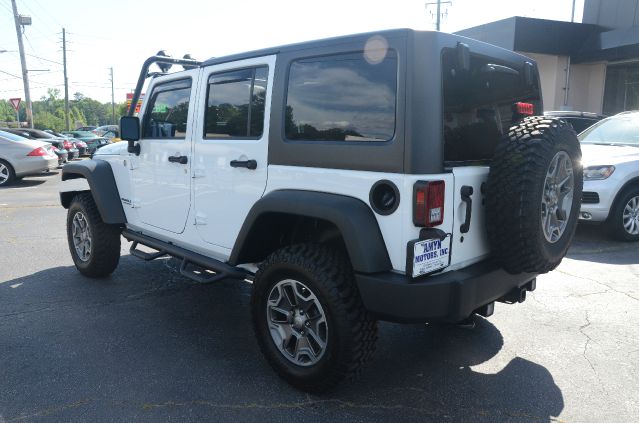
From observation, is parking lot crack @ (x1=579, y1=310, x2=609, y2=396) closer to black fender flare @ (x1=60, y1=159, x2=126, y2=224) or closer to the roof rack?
the roof rack

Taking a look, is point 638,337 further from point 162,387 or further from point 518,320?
point 162,387

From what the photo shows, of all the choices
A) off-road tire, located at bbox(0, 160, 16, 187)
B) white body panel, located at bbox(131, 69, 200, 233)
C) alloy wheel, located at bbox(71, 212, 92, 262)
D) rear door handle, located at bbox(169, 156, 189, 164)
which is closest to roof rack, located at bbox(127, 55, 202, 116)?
white body panel, located at bbox(131, 69, 200, 233)

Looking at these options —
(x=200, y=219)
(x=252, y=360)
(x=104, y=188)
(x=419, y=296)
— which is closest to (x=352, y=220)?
(x=419, y=296)

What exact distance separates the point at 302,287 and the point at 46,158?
13262 millimetres

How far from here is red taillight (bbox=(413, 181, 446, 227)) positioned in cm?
255

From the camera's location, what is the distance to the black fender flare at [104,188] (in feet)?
15.9

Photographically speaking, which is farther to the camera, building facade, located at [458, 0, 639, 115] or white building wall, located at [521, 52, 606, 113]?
white building wall, located at [521, 52, 606, 113]

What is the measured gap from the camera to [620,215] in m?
6.71

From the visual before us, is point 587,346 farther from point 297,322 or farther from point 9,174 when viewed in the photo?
point 9,174

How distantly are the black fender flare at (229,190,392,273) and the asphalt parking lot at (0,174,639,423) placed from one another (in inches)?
35.1

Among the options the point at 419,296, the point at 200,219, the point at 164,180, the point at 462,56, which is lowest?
the point at 419,296

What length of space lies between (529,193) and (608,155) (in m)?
5.13

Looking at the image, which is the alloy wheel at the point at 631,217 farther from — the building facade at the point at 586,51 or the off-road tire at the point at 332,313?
the building facade at the point at 586,51

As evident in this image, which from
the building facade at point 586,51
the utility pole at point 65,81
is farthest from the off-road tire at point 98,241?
the utility pole at point 65,81
